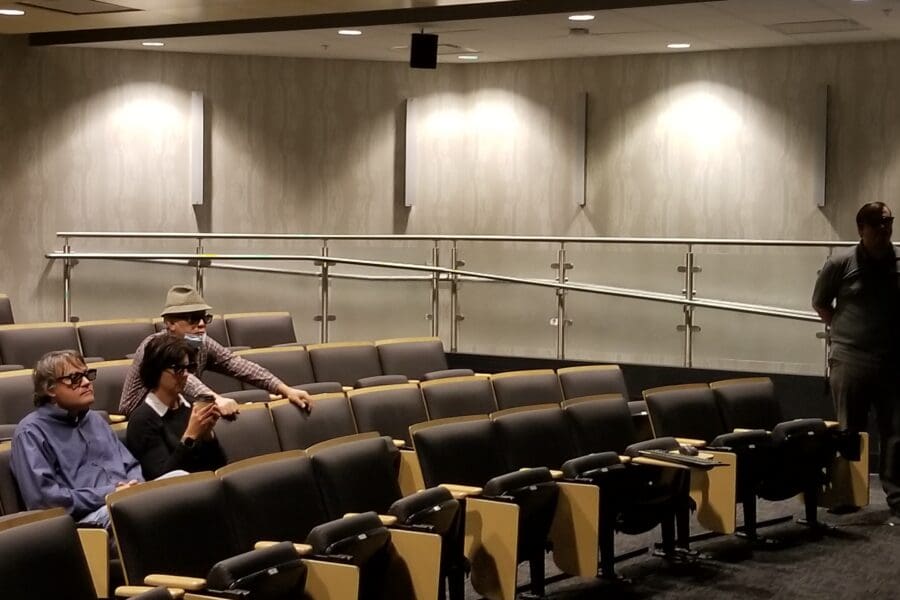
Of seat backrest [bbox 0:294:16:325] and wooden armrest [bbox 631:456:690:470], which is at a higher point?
seat backrest [bbox 0:294:16:325]

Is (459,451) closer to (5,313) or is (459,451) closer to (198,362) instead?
(198,362)

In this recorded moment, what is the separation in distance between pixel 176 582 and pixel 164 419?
4.17 feet

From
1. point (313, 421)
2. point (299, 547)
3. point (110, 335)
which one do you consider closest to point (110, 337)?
point (110, 335)

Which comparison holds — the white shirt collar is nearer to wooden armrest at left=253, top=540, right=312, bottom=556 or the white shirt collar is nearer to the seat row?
wooden armrest at left=253, top=540, right=312, bottom=556

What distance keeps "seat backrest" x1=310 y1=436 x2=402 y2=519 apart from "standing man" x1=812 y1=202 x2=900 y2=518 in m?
2.71

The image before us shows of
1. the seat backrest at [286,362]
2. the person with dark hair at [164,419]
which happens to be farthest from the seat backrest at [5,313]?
the person with dark hair at [164,419]

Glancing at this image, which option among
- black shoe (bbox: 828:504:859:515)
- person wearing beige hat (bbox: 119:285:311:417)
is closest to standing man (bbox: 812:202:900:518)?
black shoe (bbox: 828:504:859:515)

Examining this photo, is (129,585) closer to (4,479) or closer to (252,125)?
(4,479)

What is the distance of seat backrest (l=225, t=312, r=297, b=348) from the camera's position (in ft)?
25.7

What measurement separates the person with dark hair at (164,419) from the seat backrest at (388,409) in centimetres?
92

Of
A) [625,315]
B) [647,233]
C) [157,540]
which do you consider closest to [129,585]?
[157,540]

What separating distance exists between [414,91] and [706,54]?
9.64 feet

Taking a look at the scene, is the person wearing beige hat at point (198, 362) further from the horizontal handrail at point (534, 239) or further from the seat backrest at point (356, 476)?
the horizontal handrail at point (534, 239)

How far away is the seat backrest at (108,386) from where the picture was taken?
5.91 metres
